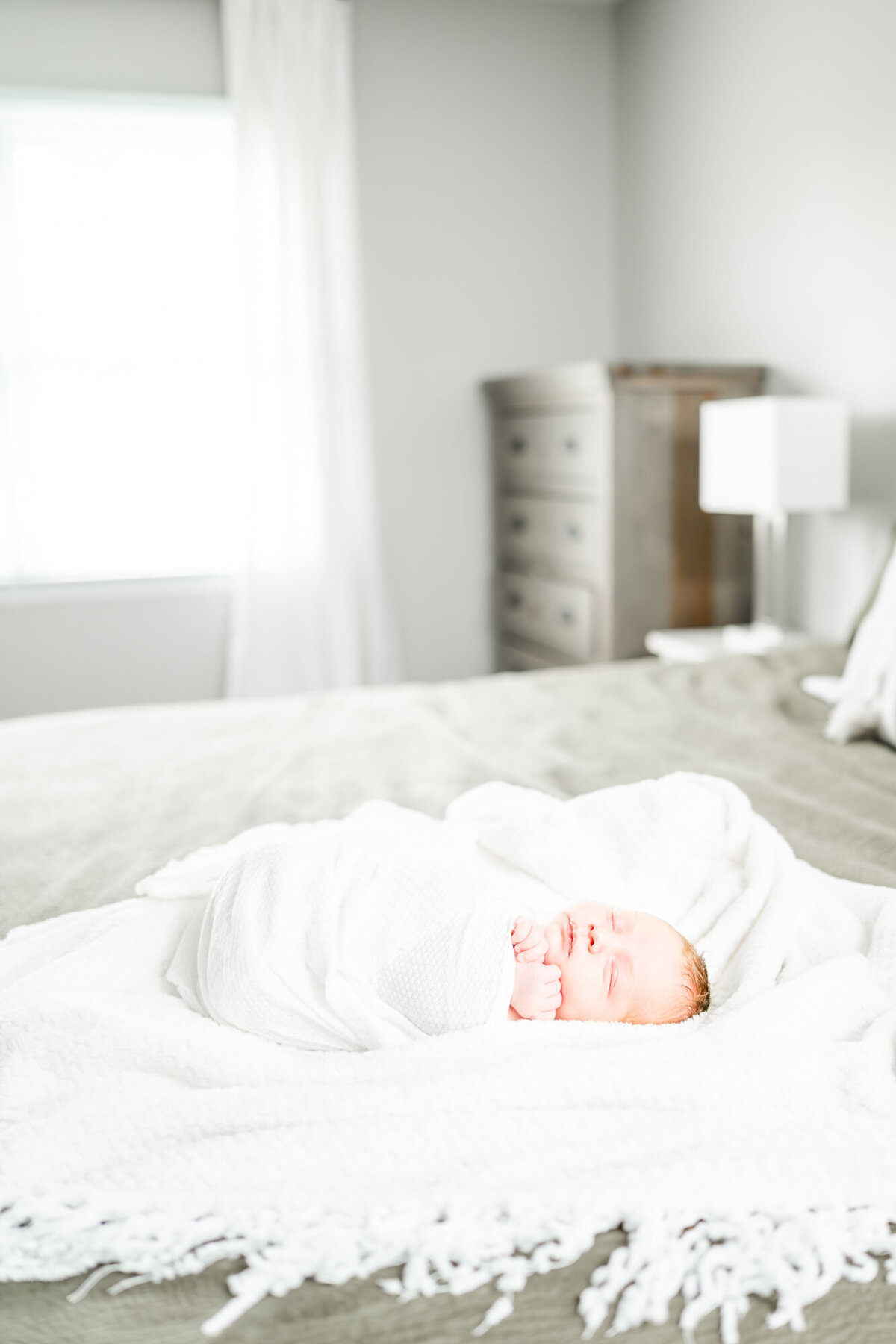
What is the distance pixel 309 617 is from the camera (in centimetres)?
401

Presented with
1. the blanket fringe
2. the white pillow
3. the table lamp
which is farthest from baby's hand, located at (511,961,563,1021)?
the table lamp

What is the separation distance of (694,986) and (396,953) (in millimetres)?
275

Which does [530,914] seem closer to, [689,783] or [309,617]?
[689,783]

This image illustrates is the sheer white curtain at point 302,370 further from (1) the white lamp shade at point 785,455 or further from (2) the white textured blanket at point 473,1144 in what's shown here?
(2) the white textured blanket at point 473,1144

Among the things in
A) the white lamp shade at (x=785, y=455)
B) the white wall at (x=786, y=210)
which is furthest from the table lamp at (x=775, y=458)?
the white wall at (x=786, y=210)

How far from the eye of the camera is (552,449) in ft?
12.0

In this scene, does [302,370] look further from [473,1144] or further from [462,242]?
[473,1144]

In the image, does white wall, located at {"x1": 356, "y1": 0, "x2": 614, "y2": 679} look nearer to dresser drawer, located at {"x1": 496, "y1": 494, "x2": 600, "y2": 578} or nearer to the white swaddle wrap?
dresser drawer, located at {"x1": 496, "y1": 494, "x2": 600, "y2": 578}

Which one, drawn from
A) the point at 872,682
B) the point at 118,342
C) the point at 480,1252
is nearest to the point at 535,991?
the point at 480,1252

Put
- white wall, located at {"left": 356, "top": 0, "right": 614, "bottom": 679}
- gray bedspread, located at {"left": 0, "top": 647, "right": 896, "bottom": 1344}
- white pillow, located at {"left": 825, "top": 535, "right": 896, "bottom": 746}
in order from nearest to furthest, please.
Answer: gray bedspread, located at {"left": 0, "top": 647, "right": 896, "bottom": 1344} < white pillow, located at {"left": 825, "top": 535, "right": 896, "bottom": 746} < white wall, located at {"left": 356, "top": 0, "right": 614, "bottom": 679}

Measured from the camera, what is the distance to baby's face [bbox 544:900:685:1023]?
3.34ft

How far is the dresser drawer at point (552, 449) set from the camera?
3379 millimetres

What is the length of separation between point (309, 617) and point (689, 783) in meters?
2.75

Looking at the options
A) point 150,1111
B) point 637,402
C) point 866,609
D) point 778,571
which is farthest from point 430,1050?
point 637,402
